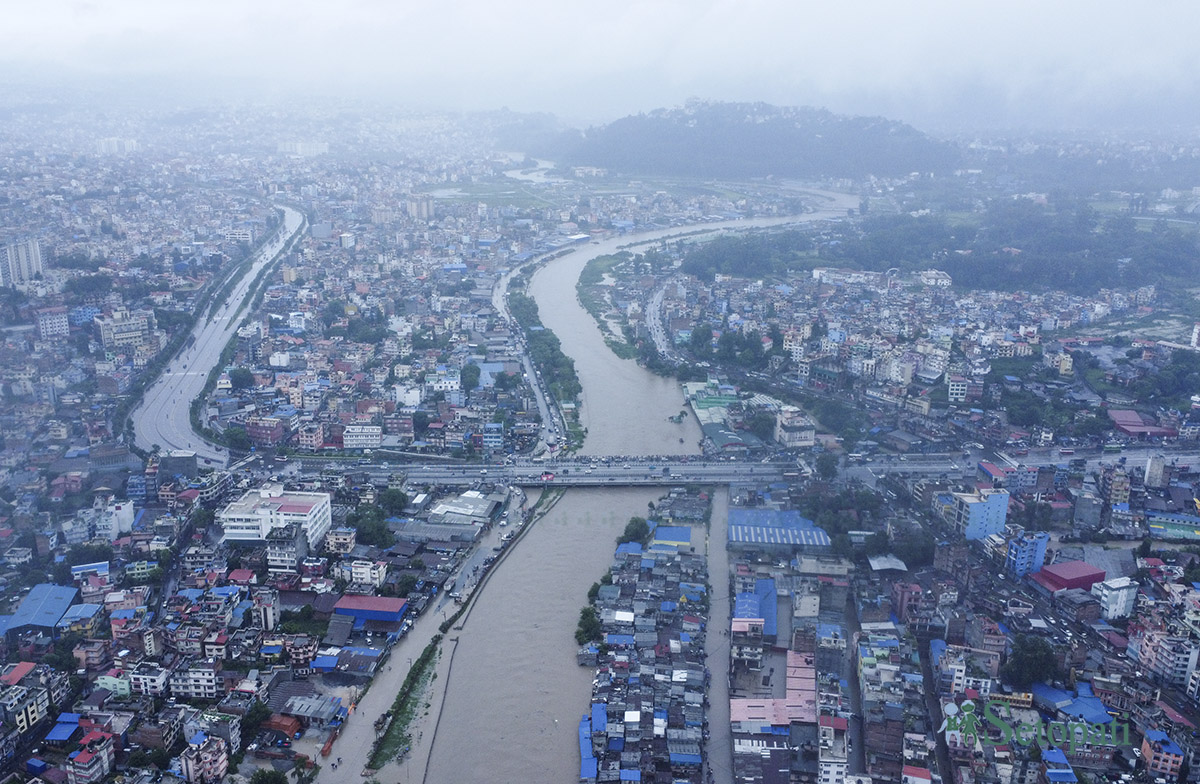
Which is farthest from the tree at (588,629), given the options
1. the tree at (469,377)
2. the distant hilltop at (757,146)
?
the distant hilltop at (757,146)

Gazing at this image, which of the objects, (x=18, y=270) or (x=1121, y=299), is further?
(x=1121, y=299)

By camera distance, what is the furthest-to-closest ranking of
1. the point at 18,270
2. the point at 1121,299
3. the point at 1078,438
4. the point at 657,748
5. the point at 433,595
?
the point at 1121,299 < the point at 18,270 < the point at 1078,438 < the point at 433,595 < the point at 657,748

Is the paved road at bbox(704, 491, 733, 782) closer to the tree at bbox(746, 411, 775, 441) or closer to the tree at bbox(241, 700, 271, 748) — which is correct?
the tree at bbox(746, 411, 775, 441)

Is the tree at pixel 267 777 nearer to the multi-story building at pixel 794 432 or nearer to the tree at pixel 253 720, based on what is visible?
the tree at pixel 253 720

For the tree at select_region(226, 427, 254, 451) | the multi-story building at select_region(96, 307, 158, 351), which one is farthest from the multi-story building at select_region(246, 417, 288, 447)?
the multi-story building at select_region(96, 307, 158, 351)

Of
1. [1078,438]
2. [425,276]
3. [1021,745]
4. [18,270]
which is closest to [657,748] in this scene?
[1021,745]

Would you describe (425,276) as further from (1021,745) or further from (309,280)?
(1021,745)
